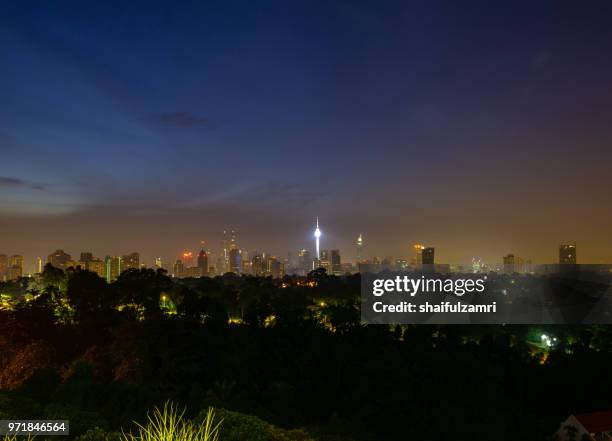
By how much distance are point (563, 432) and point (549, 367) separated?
4.34m

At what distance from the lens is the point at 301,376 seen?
1497 cm

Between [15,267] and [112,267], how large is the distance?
1535 cm

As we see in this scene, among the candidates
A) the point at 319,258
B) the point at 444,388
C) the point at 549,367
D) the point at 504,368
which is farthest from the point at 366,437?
the point at 319,258

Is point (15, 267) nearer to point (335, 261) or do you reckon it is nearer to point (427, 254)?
point (335, 261)

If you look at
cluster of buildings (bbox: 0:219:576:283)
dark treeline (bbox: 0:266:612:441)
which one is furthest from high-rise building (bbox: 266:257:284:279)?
dark treeline (bbox: 0:266:612:441)

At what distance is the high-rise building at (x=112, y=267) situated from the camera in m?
69.8

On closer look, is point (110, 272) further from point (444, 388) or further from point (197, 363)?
point (444, 388)

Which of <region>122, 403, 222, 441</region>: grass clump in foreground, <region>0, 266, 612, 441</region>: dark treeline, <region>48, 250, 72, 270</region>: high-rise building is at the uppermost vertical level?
<region>48, 250, 72, 270</region>: high-rise building

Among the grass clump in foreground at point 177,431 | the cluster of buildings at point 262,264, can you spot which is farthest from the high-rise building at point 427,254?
the grass clump in foreground at point 177,431

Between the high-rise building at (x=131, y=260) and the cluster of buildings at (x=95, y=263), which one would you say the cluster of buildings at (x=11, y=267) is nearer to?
the cluster of buildings at (x=95, y=263)

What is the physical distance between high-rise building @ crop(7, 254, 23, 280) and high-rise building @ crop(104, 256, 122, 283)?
508 inches

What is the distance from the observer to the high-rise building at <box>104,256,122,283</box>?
69.8 meters

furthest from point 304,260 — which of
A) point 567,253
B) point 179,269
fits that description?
point 567,253

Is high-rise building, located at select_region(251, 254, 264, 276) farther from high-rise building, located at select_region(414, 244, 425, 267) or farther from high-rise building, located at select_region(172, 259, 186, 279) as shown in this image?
high-rise building, located at select_region(414, 244, 425, 267)
